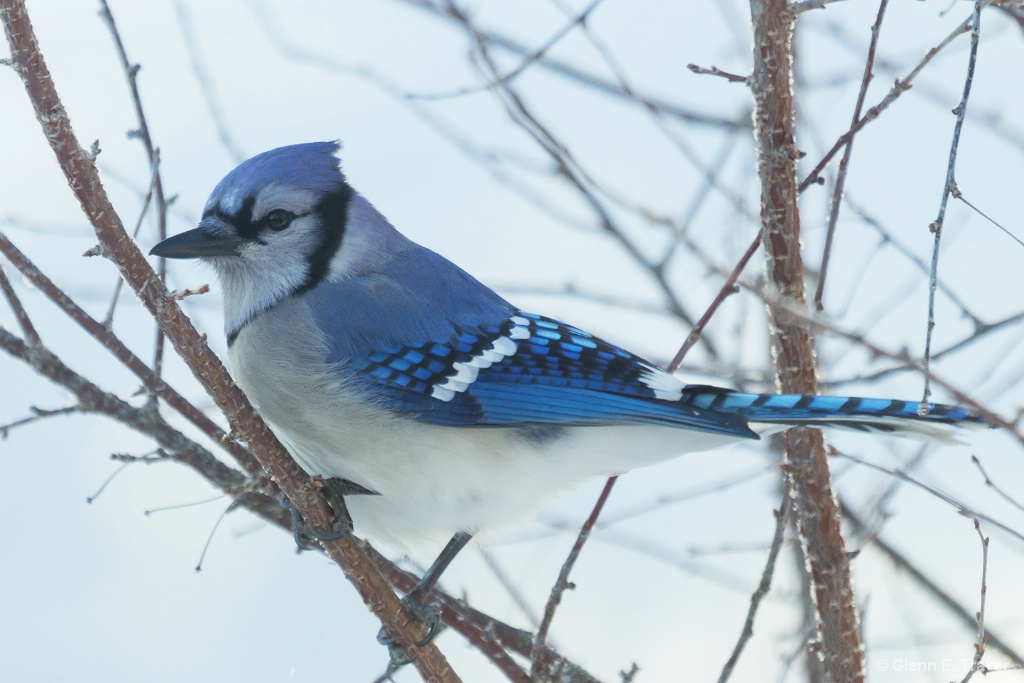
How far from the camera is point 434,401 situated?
8.70 feet

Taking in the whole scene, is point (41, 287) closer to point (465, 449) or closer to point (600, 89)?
point (465, 449)

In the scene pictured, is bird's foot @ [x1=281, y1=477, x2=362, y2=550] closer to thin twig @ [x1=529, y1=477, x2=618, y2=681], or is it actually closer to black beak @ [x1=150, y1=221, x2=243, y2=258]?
thin twig @ [x1=529, y1=477, x2=618, y2=681]

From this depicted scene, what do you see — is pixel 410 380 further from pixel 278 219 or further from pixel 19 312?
pixel 19 312

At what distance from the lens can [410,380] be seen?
2.67 metres

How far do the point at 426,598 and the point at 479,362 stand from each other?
0.60 metres

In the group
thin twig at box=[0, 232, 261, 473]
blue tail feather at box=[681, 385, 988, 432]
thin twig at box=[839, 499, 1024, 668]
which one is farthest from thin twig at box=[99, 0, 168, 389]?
thin twig at box=[839, 499, 1024, 668]

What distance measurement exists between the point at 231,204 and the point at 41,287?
0.55 m

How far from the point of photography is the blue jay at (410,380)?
102 inches

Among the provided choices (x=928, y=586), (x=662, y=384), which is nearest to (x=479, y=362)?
(x=662, y=384)

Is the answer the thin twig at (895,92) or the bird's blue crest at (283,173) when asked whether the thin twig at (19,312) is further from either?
the thin twig at (895,92)

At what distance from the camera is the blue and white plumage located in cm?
259

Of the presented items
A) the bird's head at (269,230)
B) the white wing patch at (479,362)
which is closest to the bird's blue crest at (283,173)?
the bird's head at (269,230)

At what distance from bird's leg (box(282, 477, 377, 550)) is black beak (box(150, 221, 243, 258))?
0.64 m

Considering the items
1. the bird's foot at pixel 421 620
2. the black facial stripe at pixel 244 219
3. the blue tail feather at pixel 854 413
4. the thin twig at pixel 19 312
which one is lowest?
the bird's foot at pixel 421 620
